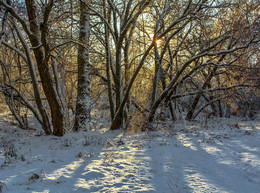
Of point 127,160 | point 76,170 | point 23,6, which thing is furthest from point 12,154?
point 23,6

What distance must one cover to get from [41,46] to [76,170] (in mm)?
4221

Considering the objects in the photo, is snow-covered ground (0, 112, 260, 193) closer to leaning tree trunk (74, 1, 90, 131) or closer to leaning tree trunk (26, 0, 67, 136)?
leaning tree trunk (26, 0, 67, 136)

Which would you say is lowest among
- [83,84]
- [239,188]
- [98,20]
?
[239,188]

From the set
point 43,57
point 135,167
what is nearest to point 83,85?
point 43,57

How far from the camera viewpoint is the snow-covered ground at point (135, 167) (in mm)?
2906

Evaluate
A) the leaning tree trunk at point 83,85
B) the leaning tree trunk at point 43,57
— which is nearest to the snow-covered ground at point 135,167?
the leaning tree trunk at point 43,57

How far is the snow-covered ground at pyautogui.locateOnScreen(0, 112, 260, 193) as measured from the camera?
291 centimetres

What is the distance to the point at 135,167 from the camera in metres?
3.70

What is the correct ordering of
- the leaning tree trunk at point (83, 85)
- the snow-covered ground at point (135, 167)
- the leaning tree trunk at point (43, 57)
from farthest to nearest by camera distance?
1. the leaning tree trunk at point (83, 85)
2. the leaning tree trunk at point (43, 57)
3. the snow-covered ground at point (135, 167)

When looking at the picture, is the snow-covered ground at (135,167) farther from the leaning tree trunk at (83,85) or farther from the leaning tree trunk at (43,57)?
the leaning tree trunk at (83,85)

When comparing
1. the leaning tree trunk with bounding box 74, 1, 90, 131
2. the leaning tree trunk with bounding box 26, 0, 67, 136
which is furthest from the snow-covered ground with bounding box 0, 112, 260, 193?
Result: the leaning tree trunk with bounding box 74, 1, 90, 131

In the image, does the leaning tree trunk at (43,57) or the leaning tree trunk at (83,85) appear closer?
the leaning tree trunk at (43,57)

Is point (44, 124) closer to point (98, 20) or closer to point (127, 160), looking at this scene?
A: point (127, 160)

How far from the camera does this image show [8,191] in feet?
8.61
